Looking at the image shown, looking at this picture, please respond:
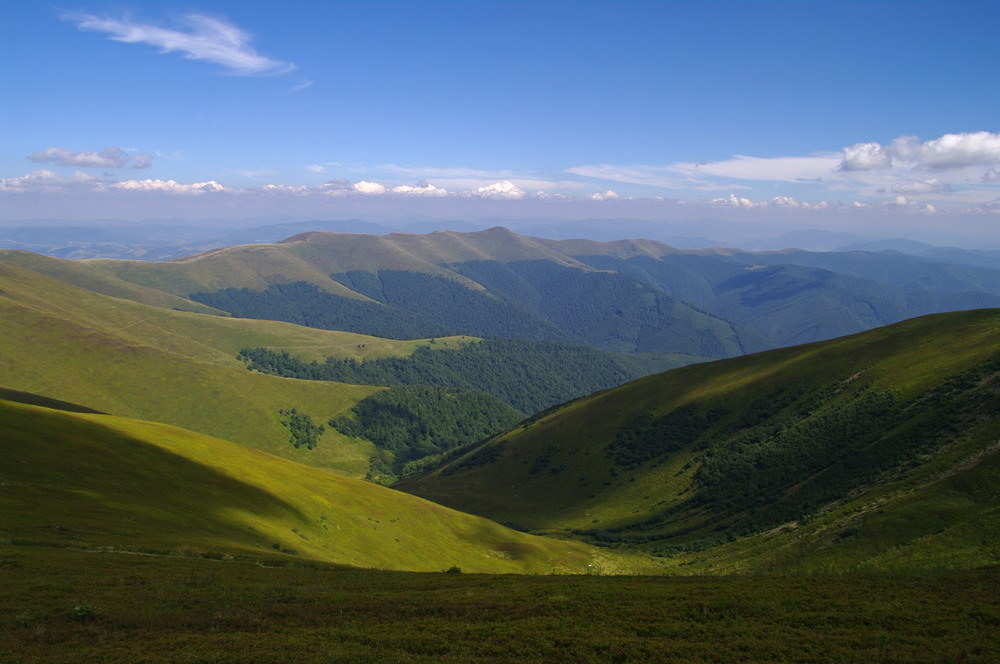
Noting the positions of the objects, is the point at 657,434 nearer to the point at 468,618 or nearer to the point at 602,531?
the point at 602,531

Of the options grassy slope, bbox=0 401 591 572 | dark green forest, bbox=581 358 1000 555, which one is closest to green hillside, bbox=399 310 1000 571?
dark green forest, bbox=581 358 1000 555

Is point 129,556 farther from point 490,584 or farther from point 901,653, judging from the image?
point 901,653

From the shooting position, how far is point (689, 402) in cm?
12312

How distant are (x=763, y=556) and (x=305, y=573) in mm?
46707

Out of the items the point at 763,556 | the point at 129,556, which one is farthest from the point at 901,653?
the point at 763,556

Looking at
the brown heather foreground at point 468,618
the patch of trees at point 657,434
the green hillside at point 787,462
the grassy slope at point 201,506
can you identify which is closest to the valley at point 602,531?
the brown heather foreground at point 468,618

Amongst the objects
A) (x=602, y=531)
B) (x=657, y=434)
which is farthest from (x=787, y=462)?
(x=657, y=434)

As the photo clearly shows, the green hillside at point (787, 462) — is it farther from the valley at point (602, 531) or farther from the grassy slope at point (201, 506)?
the grassy slope at point (201, 506)

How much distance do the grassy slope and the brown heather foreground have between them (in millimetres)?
7158

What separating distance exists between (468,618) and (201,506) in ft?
106

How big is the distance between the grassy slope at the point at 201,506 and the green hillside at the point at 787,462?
25690 millimetres

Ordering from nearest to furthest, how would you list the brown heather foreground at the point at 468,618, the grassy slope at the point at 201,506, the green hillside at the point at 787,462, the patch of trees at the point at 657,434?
1. the brown heather foreground at the point at 468,618
2. the grassy slope at the point at 201,506
3. the green hillside at the point at 787,462
4. the patch of trees at the point at 657,434

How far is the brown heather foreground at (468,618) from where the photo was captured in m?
18.2

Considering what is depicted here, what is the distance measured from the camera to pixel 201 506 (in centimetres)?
4381
